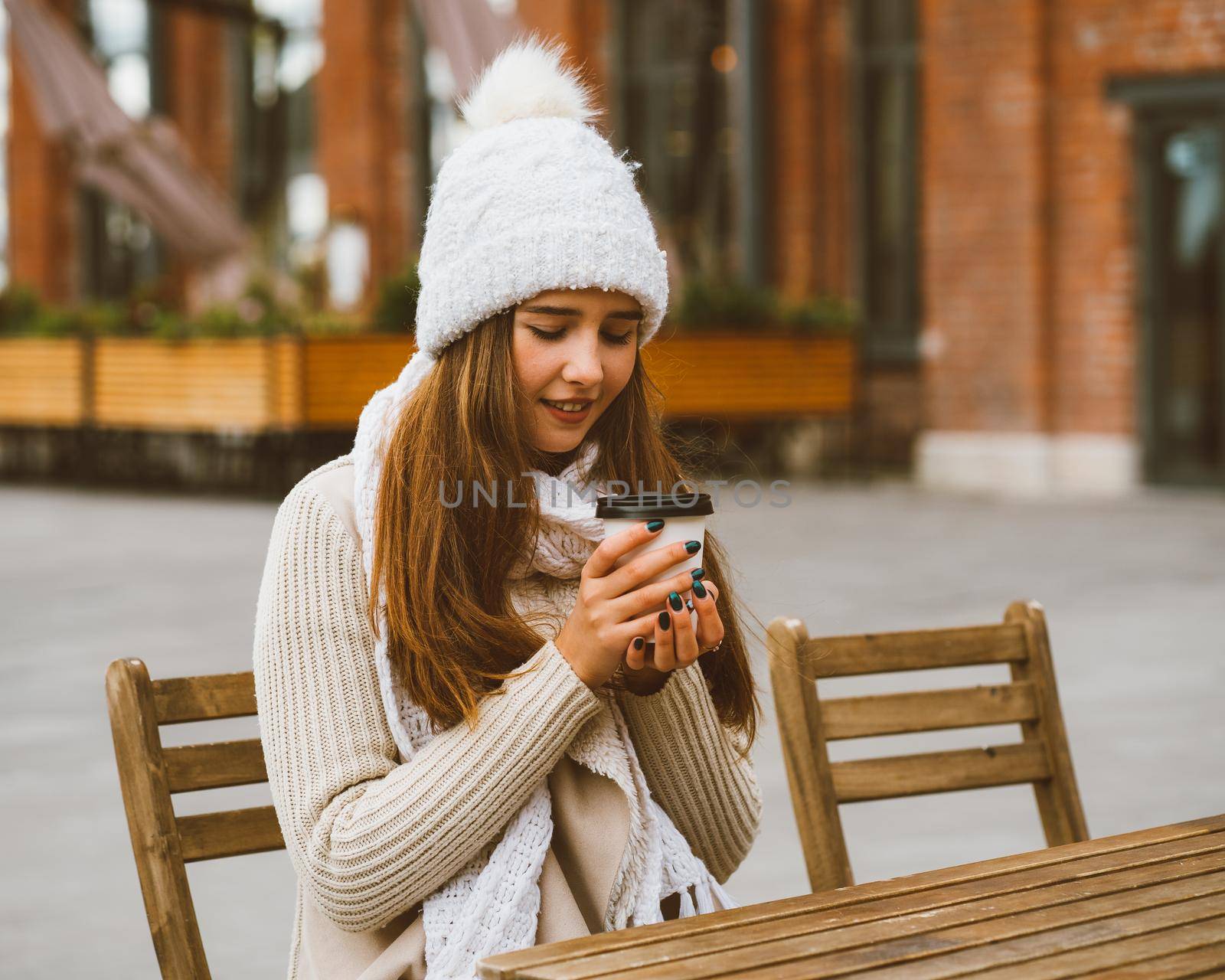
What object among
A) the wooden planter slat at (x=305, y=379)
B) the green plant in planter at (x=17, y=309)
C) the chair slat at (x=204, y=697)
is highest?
the green plant in planter at (x=17, y=309)

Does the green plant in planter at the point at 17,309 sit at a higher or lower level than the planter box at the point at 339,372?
higher

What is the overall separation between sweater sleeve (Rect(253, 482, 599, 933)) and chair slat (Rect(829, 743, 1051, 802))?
2.48ft

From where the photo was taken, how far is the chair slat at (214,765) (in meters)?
2.13

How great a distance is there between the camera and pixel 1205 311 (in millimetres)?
13469

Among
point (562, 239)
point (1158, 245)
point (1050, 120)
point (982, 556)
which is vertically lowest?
point (982, 556)

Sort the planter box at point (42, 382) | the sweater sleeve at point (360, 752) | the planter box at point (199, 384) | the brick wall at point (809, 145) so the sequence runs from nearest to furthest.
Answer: the sweater sleeve at point (360, 752) < the planter box at point (199, 384) < the planter box at point (42, 382) < the brick wall at point (809, 145)

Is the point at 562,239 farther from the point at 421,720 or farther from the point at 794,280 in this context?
the point at 794,280

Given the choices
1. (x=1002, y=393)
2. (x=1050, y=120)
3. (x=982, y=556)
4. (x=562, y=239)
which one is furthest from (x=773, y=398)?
(x=562, y=239)

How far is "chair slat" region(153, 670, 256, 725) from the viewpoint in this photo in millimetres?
2119

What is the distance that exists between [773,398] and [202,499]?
180 inches

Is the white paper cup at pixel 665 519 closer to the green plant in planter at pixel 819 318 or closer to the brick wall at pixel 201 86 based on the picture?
the green plant in planter at pixel 819 318

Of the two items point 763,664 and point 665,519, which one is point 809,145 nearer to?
point 763,664

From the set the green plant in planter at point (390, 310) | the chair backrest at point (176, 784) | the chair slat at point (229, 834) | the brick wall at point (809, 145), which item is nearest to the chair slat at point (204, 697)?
the chair backrest at point (176, 784)

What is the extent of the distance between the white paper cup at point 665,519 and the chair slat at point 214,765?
2.43 ft
